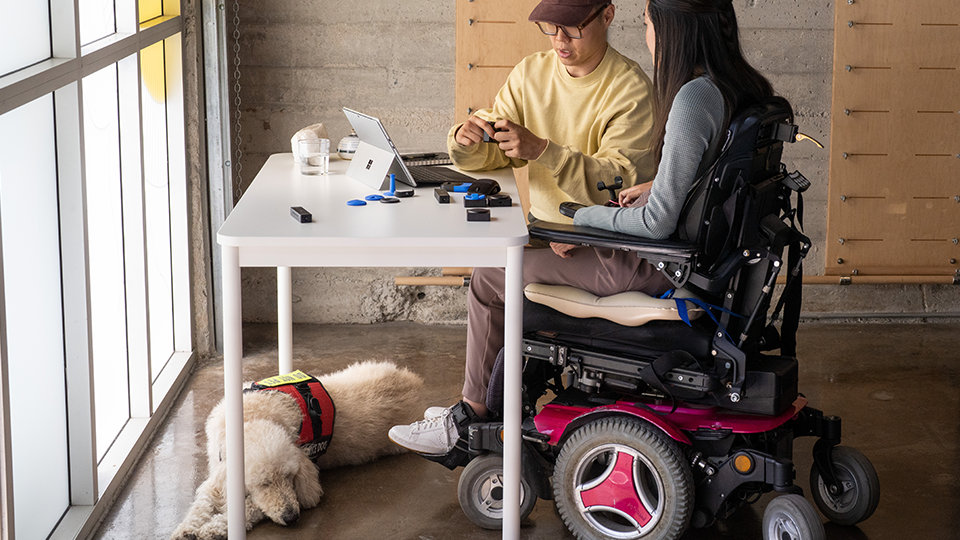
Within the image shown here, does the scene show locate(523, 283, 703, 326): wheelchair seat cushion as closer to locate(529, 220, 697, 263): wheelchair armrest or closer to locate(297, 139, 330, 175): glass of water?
locate(529, 220, 697, 263): wheelchair armrest

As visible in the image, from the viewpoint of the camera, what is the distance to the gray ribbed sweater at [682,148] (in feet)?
7.96

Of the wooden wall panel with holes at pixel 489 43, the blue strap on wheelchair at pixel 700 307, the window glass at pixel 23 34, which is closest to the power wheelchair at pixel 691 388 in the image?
the blue strap on wheelchair at pixel 700 307

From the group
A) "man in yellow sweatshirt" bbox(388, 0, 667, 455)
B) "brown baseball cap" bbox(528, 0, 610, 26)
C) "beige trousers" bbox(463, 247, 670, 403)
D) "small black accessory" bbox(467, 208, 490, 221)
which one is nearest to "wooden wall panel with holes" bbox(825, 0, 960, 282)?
"man in yellow sweatshirt" bbox(388, 0, 667, 455)

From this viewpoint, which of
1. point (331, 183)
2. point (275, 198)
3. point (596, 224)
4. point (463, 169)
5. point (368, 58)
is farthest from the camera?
point (368, 58)

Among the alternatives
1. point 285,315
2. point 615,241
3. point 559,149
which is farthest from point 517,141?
point 285,315

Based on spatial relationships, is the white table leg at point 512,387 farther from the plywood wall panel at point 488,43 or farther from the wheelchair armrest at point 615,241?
the plywood wall panel at point 488,43

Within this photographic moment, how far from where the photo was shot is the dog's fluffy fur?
9.14ft

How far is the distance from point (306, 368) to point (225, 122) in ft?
3.06

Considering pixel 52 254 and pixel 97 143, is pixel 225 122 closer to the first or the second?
pixel 97 143

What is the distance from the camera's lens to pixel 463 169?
3201mm

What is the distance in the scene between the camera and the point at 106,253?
3.10 meters

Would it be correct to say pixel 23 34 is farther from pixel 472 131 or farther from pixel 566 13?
pixel 566 13

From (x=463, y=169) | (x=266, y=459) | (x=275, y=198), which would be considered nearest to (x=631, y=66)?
(x=463, y=169)

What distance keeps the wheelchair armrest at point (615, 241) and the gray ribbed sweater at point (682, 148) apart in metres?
0.04
